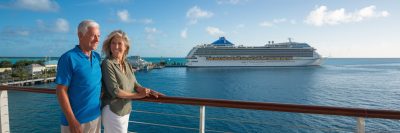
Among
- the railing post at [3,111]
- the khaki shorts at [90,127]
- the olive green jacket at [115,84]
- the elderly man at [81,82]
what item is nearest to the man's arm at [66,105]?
the elderly man at [81,82]

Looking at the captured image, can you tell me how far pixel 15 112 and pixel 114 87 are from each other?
18091mm

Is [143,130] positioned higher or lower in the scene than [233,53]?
lower

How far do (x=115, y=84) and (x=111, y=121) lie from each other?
24 centimetres

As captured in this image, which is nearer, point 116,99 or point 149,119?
point 116,99

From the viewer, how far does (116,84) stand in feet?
5.40

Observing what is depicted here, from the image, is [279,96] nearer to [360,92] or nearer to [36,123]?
[360,92]

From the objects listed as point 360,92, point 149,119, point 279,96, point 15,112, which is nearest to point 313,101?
point 279,96

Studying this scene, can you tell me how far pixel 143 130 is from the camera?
38.8 feet

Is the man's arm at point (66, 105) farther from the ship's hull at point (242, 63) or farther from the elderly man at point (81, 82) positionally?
the ship's hull at point (242, 63)

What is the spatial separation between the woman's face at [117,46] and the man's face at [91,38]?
0.14 m

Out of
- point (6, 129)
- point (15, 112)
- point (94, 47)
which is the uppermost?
point (94, 47)

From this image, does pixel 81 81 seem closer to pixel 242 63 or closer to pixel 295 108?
pixel 295 108

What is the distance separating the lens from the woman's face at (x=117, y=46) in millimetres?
1663

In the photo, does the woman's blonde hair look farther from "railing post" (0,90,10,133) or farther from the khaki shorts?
"railing post" (0,90,10,133)
